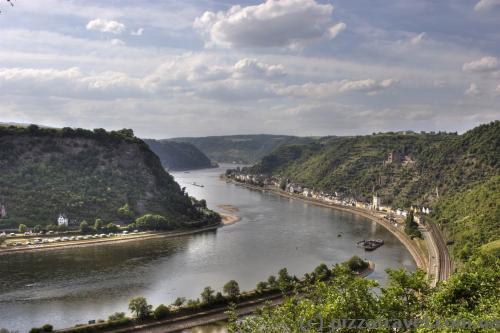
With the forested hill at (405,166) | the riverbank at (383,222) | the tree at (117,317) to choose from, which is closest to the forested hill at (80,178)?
the riverbank at (383,222)

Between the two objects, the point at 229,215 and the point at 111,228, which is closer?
the point at 111,228

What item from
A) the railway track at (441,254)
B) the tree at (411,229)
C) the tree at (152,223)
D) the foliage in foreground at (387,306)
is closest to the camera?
the foliage in foreground at (387,306)

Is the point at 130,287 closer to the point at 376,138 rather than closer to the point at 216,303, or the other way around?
the point at 216,303

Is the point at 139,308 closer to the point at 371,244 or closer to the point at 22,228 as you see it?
the point at 22,228

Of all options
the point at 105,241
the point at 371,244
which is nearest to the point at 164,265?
the point at 105,241

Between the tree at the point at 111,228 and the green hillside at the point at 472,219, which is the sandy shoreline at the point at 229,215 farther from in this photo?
the green hillside at the point at 472,219

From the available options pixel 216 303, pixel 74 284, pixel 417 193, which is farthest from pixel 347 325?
pixel 417 193
